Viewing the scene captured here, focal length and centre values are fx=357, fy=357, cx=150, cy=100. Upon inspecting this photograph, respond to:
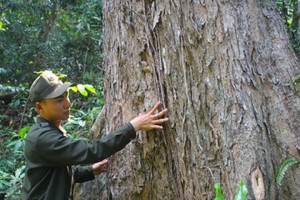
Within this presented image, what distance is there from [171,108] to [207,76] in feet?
1.33

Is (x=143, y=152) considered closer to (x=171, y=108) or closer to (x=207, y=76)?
(x=171, y=108)

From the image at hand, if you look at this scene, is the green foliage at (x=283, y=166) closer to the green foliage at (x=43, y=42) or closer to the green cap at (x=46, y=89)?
the green cap at (x=46, y=89)

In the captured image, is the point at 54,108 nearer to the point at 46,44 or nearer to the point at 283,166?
the point at 283,166

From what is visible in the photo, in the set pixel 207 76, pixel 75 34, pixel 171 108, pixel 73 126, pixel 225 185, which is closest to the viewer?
pixel 225 185

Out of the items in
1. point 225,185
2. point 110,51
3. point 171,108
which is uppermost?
point 110,51

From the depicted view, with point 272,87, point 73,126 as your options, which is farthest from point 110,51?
point 73,126

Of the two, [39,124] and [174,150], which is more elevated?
[39,124]

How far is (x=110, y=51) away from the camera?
346cm

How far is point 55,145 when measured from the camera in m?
2.77

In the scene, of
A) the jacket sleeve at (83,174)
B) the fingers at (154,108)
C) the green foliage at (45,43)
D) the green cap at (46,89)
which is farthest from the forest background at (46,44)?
the fingers at (154,108)

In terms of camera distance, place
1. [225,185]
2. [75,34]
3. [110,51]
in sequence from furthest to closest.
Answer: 1. [75,34]
2. [110,51]
3. [225,185]

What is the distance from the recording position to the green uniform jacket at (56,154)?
2.74 metres

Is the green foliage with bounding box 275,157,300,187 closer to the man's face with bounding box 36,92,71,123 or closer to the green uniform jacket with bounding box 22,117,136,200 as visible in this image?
the green uniform jacket with bounding box 22,117,136,200

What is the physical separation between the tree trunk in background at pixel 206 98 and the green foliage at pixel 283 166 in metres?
0.08
